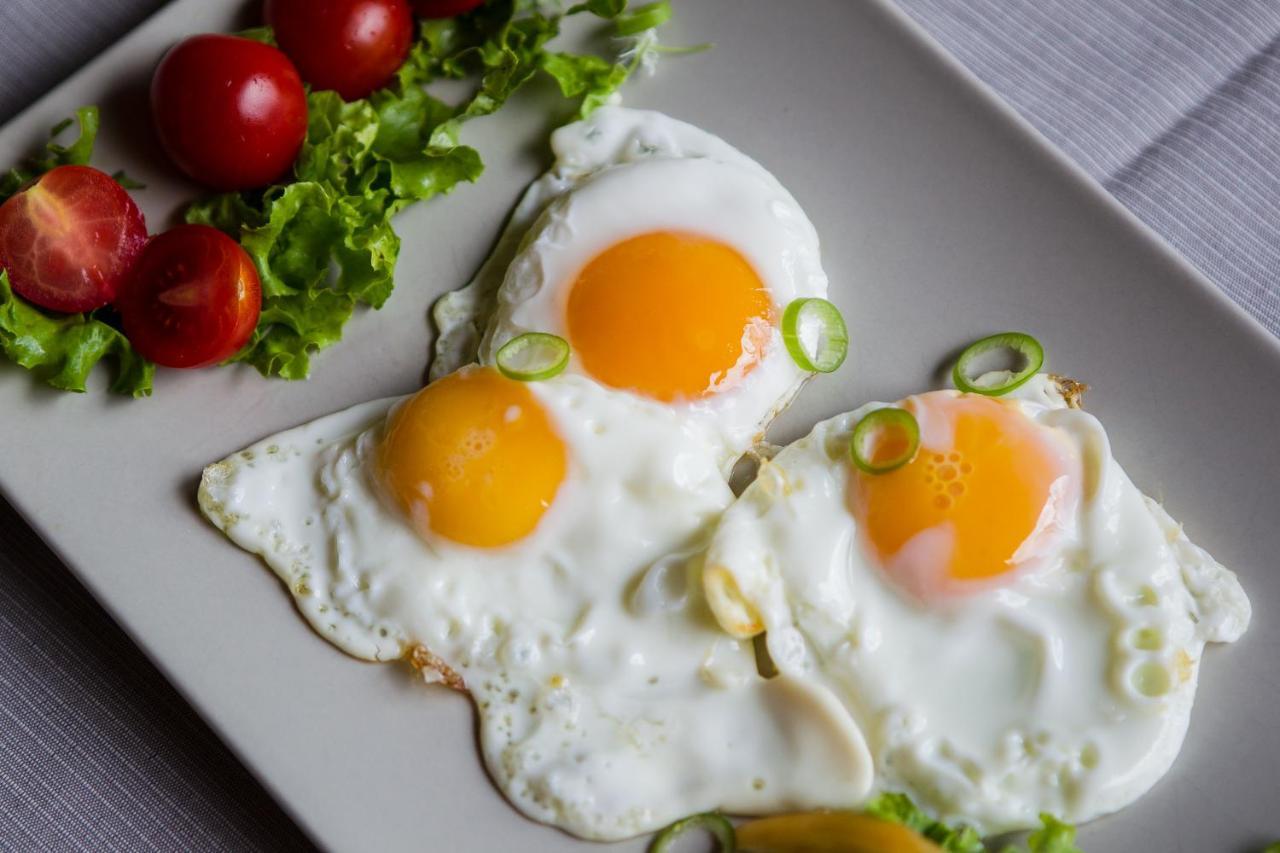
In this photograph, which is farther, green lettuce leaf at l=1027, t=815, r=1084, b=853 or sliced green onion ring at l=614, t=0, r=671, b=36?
sliced green onion ring at l=614, t=0, r=671, b=36

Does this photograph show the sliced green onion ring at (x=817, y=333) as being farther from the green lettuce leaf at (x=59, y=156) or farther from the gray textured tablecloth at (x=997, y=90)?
the green lettuce leaf at (x=59, y=156)

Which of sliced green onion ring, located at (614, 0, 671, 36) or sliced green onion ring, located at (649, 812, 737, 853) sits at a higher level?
sliced green onion ring, located at (614, 0, 671, 36)

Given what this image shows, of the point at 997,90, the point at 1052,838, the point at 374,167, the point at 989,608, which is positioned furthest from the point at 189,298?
the point at 997,90

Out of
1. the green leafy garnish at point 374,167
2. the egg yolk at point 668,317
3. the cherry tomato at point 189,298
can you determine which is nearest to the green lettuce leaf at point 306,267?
the green leafy garnish at point 374,167

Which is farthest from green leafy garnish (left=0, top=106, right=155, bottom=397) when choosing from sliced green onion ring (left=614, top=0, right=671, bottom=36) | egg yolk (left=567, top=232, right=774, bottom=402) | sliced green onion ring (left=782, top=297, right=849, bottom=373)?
sliced green onion ring (left=782, top=297, right=849, bottom=373)

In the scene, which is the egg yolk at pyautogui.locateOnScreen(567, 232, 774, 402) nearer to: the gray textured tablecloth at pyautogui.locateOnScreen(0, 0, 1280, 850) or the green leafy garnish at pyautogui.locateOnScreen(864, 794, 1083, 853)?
the green leafy garnish at pyautogui.locateOnScreen(864, 794, 1083, 853)

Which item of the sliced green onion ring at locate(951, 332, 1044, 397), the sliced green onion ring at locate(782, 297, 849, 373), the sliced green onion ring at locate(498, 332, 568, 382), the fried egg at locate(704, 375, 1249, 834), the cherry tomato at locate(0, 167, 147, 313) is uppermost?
the cherry tomato at locate(0, 167, 147, 313)
